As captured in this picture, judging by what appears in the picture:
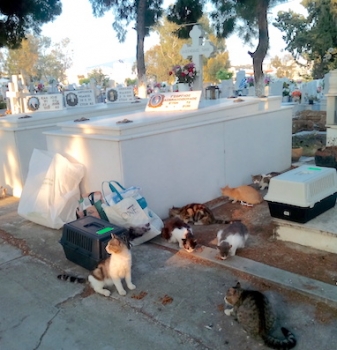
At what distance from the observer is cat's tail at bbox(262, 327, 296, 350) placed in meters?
2.49

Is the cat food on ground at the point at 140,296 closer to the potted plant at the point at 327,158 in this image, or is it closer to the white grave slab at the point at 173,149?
the white grave slab at the point at 173,149

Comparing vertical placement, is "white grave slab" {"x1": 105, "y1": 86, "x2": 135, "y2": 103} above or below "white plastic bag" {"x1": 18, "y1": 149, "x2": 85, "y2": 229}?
above

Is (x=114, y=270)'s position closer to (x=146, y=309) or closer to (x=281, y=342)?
(x=146, y=309)

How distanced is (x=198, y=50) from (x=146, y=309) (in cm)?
715

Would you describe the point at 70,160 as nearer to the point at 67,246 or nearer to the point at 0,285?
the point at 67,246

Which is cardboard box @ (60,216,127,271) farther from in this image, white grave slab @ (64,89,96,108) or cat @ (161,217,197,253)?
white grave slab @ (64,89,96,108)

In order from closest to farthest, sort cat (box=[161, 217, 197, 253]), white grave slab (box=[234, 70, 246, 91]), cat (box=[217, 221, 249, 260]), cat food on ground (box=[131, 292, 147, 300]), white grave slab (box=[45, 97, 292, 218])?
cat food on ground (box=[131, 292, 147, 300]) → cat (box=[217, 221, 249, 260]) → cat (box=[161, 217, 197, 253]) → white grave slab (box=[45, 97, 292, 218]) → white grave slab (box=[234, 70, 246, 91])

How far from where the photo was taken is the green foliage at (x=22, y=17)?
13.9 m

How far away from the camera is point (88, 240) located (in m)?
3.62

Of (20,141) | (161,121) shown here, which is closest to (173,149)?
(161,121)

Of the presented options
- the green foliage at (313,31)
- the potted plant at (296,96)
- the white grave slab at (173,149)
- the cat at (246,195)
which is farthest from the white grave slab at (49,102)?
the green foliage at (313,31)

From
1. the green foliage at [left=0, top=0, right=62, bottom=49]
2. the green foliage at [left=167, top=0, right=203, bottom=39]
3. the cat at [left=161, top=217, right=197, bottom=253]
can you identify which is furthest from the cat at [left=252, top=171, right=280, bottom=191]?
the green foliage at [left=0, top=0, right=62, bottom=49]

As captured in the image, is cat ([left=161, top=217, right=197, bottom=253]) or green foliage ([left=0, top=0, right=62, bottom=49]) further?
green foliage ([left=0, top=0, right=62, bottom=49])

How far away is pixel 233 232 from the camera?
12.4ft
